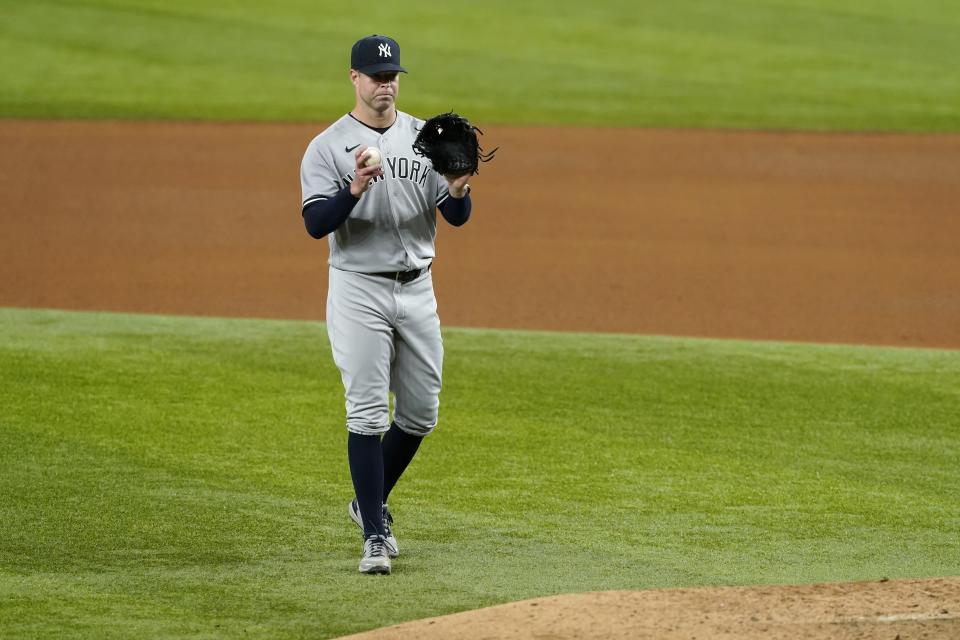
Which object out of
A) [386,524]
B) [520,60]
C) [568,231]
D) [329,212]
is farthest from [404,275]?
[520,60]

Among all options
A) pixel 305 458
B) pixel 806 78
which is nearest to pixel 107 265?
pixel 305 458

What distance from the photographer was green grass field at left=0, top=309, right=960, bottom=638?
525 cm

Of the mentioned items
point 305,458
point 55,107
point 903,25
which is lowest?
point 305,458

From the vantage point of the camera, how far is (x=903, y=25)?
1013 inches

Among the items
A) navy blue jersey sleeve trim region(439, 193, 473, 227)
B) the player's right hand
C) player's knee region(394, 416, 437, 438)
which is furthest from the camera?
player's knee region(394, 416, 437, 438)

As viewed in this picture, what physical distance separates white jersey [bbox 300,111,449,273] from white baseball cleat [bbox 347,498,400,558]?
2.94 ft

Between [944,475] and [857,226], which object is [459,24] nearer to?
[857,226]

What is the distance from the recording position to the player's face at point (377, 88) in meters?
5.49

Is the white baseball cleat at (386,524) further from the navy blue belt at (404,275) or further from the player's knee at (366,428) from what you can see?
the navy blue belt at (404,275)

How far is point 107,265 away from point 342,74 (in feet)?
29.4

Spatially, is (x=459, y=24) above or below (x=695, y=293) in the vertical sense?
above

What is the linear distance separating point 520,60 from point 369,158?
17680 millimetres

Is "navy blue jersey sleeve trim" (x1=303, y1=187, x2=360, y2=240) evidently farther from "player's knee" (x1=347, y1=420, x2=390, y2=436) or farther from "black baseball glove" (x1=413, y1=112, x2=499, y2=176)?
"player's knee" (x1=347, y1=420, x2=390, y2=436)

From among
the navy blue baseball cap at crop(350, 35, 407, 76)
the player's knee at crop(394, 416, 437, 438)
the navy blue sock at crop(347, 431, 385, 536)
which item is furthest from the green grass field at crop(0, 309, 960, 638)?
the navy blue baseball cap at crop(350, 35, 407, 76)
